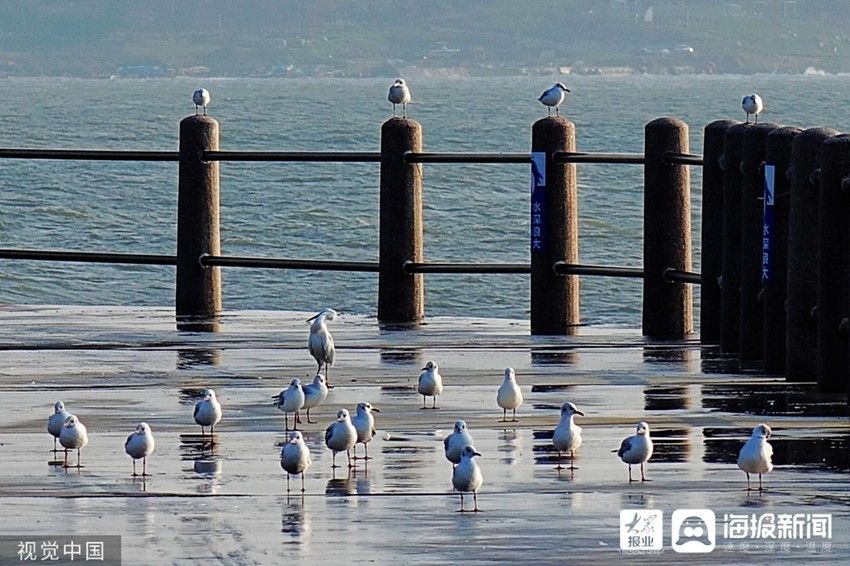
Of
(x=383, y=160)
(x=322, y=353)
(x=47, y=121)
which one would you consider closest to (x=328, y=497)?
(x=322, y=353)

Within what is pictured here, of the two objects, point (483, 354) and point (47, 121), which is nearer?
point (483, 354)

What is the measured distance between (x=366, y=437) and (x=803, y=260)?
300 centimetres

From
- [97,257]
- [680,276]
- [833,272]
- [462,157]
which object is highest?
[462,157]

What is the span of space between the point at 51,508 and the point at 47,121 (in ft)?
280

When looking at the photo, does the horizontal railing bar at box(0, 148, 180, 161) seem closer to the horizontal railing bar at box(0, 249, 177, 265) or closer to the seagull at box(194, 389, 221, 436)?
the horizontal railing bar at box(0, 249, 177, 265)

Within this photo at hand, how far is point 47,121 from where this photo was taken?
91.9 m

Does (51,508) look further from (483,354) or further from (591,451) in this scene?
(483,354)

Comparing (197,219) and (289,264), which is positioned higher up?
(197,219)

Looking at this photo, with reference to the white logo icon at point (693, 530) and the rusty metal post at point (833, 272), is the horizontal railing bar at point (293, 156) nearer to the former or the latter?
the rusty metal post at point (833, 272)

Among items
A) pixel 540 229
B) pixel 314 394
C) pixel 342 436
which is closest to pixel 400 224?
pixel 540 229

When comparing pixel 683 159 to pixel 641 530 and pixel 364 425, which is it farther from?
pixel 641 530

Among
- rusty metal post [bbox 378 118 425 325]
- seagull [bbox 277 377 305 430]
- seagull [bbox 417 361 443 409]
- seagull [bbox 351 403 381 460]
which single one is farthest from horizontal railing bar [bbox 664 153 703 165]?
seagull [bbox 351 403 381 460]

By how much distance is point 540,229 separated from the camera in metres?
13.8

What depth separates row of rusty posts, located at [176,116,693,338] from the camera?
531 inches
